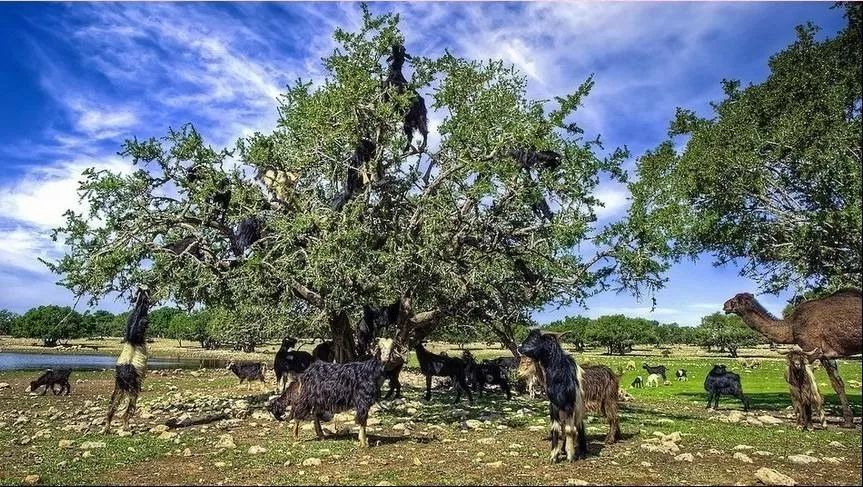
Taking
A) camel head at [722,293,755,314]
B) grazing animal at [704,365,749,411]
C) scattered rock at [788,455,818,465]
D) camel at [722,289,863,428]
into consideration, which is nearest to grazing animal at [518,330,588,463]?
scattered rock at [788,455,818,465]

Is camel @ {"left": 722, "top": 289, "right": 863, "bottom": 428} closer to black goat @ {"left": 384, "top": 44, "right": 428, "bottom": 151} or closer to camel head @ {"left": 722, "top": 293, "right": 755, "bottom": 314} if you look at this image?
camel head @ {"left": 722, "top": 293, "right": 755, "bottom": 314}

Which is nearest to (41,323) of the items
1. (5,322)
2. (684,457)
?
(5,322)

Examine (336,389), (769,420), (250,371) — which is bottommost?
(769,420)

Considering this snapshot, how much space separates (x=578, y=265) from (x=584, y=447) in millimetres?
6873

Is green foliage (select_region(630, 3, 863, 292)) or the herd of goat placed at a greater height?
green foliage (select_region(630, 3, 863, 292))

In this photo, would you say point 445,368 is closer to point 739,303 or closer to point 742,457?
point 739,303

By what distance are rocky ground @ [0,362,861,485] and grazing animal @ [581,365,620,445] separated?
347 mm

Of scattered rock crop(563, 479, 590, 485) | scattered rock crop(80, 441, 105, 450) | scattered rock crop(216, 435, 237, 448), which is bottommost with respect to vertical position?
scattered rock crop(80, 441, 105, 450)

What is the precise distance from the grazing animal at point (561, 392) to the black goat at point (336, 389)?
147 inches

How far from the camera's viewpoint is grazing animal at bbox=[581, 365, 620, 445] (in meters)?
12.2

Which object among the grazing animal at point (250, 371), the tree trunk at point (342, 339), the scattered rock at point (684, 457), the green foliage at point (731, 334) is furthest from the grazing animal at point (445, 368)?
the green foliage at point (731, 334)

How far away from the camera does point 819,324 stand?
12.0m

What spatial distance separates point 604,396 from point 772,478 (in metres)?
4.06

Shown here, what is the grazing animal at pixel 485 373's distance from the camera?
22969 millimetres
